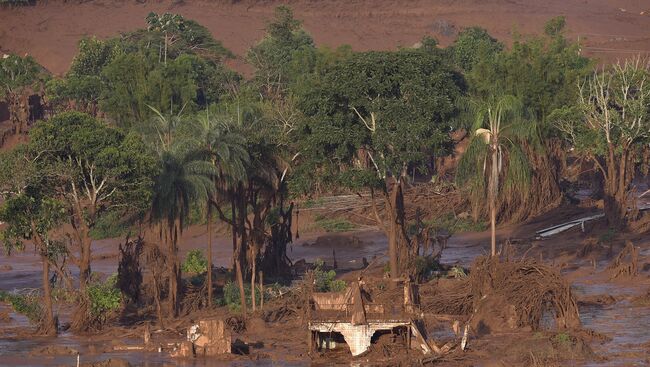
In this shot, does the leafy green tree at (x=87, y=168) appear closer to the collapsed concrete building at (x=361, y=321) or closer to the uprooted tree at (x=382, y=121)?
the uprooted tree at (x=382, y=121)

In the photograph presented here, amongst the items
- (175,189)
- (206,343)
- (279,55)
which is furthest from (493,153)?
(279,55)

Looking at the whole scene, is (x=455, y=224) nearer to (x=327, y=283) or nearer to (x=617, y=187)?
(x=617, y=187)

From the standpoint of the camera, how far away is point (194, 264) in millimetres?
45219

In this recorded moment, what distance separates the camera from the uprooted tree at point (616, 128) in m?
47.2

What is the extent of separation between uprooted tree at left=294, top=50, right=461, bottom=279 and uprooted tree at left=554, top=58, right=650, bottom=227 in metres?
10.0

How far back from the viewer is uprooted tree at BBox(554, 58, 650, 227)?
47219 mm

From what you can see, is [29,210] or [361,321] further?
[29,210]

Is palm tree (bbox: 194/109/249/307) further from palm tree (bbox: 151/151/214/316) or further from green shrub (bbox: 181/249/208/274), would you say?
green shrub (bbox: 181/249/208/274)

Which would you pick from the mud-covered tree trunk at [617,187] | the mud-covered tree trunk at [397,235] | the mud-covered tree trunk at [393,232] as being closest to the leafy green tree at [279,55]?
the mud-covered tree trunk at [617,187]

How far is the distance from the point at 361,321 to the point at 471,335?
168 inches

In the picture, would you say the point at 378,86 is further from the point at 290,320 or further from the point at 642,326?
the point at 642,326

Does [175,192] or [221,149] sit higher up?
[221,149]

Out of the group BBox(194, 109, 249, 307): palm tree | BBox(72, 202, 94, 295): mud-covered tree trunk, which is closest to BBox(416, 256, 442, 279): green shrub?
BBox(194, 109, 249, 307): palm tree

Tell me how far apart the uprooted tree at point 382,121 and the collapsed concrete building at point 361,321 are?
768cm
